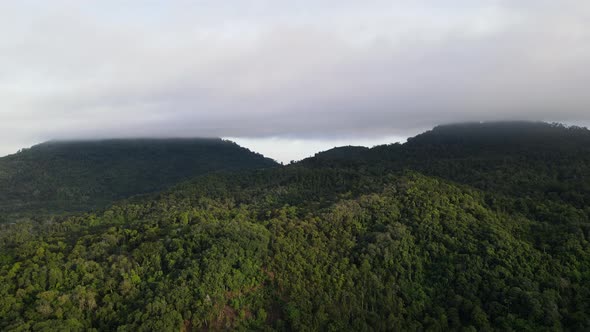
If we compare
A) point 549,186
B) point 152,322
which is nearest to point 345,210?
point 152,322

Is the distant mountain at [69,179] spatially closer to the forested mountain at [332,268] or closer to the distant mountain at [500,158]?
the forested mountain at [332,268]

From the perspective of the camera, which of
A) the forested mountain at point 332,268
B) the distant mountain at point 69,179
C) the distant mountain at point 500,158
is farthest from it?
the distant mountain at point 69,179

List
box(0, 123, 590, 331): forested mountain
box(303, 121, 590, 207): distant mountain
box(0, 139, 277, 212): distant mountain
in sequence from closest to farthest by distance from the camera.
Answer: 1. box(0, 123, 590, 331): forested mountain
2. box(303, 121, 590, 207): distant mountain
3. box(0, 139, 277, 212): distant mountain

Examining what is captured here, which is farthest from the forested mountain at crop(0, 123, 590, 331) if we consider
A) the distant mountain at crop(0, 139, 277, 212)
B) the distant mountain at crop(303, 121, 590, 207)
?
the distant mountain at crop(0, 139, 277, 212)

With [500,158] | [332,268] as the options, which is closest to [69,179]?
[332,268]

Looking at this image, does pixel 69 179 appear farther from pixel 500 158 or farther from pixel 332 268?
pixel 500 158

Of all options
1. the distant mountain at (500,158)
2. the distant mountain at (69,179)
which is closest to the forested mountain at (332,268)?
the distant mountain at (500,158)

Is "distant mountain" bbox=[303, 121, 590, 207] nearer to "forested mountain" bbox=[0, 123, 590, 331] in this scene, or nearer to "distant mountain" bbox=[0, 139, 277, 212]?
"forested mountain" bbox=[0, 123, 590, 331]

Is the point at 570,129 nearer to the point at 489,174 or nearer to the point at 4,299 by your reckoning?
the point at 489,174
